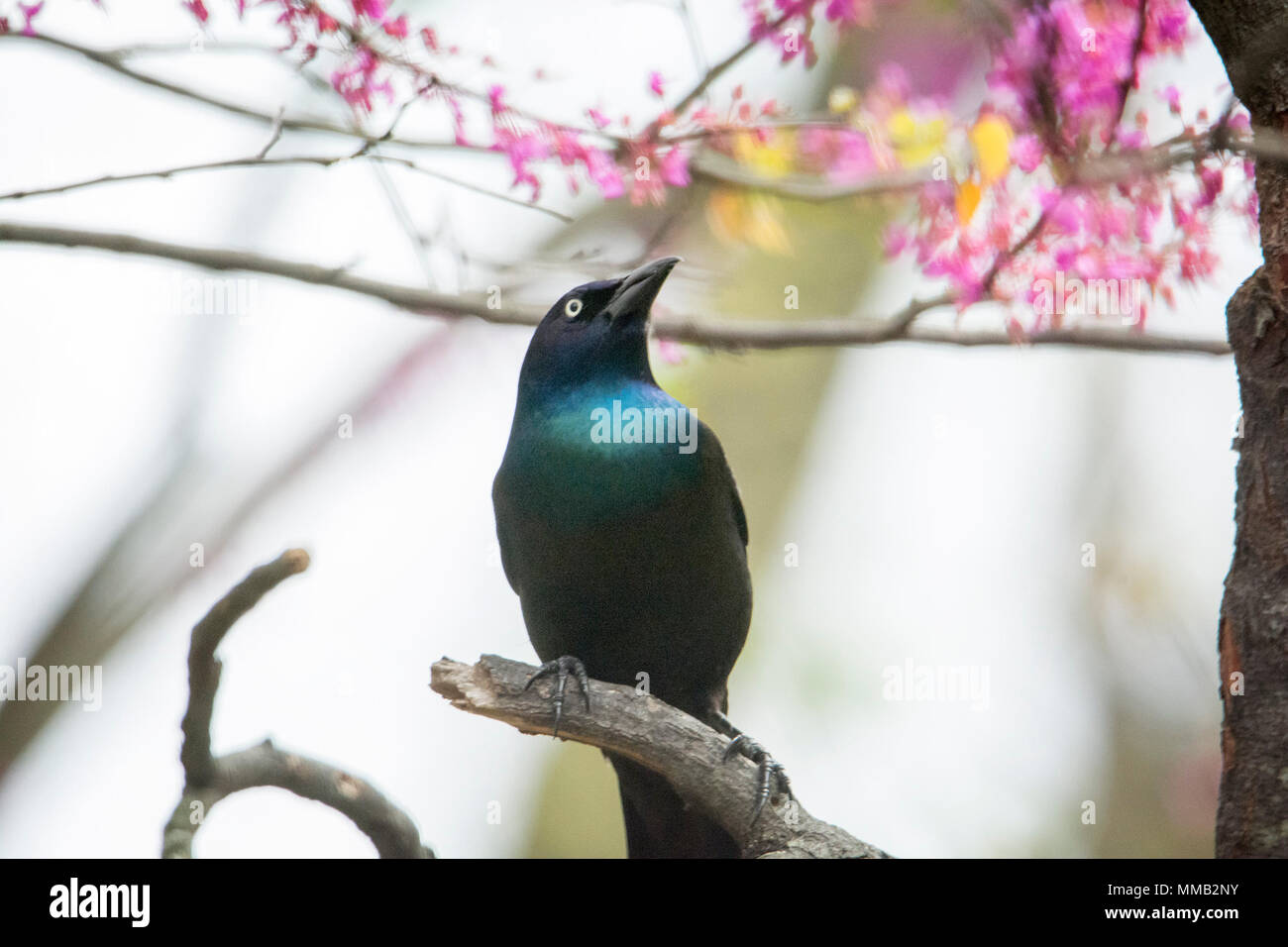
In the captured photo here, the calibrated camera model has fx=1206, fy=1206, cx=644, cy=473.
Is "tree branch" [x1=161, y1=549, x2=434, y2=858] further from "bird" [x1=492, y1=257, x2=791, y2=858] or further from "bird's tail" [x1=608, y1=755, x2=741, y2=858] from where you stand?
"bird's tail" [x1=608, y1=755, x2=741, y2=858]

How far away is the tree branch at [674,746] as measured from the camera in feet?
11.0

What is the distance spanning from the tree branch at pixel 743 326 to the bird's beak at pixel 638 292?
129 millimetres

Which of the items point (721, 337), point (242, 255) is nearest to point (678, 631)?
point (721, 337)

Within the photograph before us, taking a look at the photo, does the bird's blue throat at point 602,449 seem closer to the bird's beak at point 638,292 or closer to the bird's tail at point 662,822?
the bird's beak at point 638,292

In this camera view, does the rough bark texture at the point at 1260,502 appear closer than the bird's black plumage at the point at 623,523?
Yes

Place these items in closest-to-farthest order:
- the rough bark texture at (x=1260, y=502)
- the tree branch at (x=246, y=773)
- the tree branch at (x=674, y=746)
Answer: the tree branch at (x=246, y=773) < the rough bark texture at (x=1260, y=502) < the tree branch at (x=674, y=746)

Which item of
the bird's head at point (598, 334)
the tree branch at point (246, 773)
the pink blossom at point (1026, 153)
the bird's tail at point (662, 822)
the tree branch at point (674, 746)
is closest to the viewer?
the tree branch at point (246, 773)

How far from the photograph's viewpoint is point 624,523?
3.96m

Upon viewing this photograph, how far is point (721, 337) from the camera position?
397 cm

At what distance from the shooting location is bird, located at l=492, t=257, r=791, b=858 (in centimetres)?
398

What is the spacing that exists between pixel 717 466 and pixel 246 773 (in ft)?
6.37

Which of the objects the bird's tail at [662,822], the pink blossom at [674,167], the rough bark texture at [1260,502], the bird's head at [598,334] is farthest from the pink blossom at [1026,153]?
the bird's tail at [662,822]
